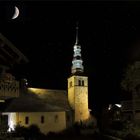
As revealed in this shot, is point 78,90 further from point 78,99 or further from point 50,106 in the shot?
point 50,106

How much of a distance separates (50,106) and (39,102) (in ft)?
5.02

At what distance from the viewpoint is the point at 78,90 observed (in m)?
45.5

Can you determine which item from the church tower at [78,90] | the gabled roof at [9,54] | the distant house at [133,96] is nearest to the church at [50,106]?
the church tower at [78,90]

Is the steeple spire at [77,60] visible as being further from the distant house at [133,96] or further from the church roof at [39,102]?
the distant house at [133,96]

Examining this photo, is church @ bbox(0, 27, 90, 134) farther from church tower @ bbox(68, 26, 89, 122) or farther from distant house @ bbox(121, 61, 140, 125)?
distant house @ bbox(121, 61, 140, 125)

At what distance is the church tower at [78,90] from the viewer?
44.5 meters

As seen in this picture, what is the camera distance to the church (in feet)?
116

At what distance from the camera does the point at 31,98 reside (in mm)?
40719

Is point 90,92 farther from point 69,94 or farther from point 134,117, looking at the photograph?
point 134,117

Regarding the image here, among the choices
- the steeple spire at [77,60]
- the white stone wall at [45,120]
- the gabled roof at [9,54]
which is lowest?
the white stone wall at [45,120]

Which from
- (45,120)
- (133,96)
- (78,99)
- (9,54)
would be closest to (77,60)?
(78,99)

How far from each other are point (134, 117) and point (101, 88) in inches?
790

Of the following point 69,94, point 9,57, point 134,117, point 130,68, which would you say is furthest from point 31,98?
point 9,57

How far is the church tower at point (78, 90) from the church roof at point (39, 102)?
124cm
